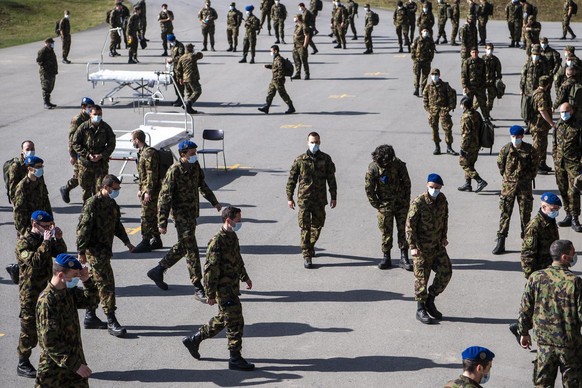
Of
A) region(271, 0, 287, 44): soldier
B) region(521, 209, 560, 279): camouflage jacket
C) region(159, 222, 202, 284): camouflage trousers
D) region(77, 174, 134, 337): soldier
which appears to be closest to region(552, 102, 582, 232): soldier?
region(521, 209, 560, 279): camouflage jacket

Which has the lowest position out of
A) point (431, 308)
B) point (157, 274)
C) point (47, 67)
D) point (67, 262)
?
point (431, 308)

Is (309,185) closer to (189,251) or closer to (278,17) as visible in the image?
(189,251)

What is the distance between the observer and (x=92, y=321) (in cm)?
1323

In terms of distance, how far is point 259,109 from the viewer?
91.0 ft

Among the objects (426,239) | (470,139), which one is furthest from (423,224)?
(470,139)

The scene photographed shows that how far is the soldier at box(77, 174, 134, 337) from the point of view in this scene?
12836mm

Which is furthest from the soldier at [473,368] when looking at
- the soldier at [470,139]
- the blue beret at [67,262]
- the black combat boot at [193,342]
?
the soldier at [470,139]

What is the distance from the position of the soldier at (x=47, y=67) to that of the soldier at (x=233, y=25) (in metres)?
10.1

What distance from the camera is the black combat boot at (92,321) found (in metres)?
13.2

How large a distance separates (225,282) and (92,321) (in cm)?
234

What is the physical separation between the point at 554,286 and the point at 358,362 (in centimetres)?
286

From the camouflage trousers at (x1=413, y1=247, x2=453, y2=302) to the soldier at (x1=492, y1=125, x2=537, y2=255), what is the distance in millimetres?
2947

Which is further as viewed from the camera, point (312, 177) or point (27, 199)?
point (312, 177)

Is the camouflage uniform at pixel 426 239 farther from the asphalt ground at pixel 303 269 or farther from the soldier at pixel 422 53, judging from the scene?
the soldier at pixel 422 53
